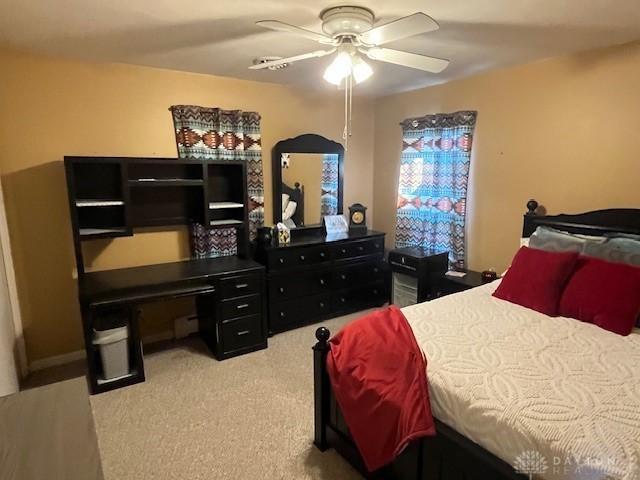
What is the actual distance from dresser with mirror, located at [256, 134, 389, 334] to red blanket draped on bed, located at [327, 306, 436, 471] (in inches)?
64.2

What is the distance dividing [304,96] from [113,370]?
2968 mm

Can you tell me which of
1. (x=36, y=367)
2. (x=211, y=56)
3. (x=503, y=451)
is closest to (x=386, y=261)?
(x=211, y=56)

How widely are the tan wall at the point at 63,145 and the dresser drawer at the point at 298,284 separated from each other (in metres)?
0.87

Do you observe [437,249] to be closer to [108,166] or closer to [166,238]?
[166,238]

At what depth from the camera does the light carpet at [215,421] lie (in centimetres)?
200

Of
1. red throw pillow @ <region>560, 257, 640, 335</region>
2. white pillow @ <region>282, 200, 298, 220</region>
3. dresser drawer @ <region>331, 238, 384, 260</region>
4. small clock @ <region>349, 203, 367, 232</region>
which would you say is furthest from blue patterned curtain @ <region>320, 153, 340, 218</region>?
red throw pillow @ <region>560, 257, 640, 335</region>

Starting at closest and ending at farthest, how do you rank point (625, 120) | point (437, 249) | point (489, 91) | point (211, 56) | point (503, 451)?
point (503, 451)
point (625, 120)
point (211, 56)
point (489, 91)
point (437, 249)

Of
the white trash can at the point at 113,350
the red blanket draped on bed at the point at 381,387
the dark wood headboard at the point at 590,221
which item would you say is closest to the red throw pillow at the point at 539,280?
the dark wood headboard at the point at 590,221

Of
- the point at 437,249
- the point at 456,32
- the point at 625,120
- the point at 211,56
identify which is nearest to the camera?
the point at 456,32

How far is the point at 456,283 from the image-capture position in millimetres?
3320

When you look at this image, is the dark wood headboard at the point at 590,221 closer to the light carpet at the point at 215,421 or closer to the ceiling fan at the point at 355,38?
the ceiling fan at the point at 355,38

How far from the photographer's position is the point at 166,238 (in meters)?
3.35

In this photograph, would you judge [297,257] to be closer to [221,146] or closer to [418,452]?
[221,146]

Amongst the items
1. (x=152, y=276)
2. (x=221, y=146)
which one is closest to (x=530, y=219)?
(x=221, y=146)
